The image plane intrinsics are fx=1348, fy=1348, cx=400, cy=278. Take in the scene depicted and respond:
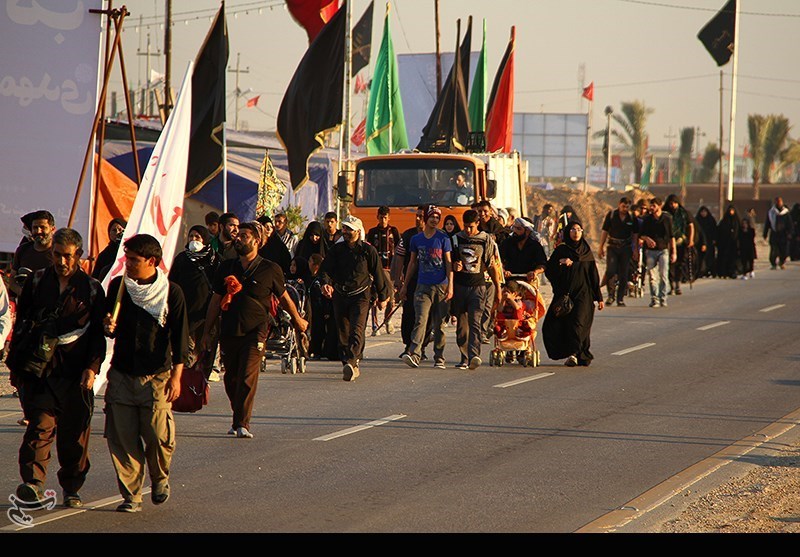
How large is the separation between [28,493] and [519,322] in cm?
893

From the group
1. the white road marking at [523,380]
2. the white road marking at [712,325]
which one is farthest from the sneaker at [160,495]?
the white road marking at [712,325]

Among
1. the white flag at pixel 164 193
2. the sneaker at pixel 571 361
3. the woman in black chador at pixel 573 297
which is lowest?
the sneaker at pixel 571 361

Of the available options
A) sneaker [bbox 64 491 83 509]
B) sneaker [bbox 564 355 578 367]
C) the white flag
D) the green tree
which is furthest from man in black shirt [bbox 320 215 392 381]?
the green tree

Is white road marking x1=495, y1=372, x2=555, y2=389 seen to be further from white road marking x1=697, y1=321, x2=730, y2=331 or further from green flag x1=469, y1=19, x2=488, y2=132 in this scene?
green flag x1=469, y1=19, x2=488, y2=132

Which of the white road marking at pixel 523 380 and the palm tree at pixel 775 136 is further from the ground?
the palm tree at pixel 775 136

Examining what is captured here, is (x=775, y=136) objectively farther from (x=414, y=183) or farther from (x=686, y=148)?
(x=414, y=183)

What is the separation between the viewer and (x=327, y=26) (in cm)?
2372

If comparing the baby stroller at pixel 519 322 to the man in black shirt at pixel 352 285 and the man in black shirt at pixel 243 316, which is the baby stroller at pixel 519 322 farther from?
the man in black shirt at pixel 243 316

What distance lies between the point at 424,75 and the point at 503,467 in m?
40.8

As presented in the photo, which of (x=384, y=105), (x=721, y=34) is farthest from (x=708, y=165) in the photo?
(x=384, y=105)

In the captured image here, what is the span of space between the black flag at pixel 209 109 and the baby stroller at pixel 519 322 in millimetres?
4862

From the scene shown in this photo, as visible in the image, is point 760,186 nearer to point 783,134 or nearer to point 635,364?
point 783,134

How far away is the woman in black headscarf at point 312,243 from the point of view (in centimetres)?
1698

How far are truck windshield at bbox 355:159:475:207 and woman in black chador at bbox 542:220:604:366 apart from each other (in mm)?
7034
